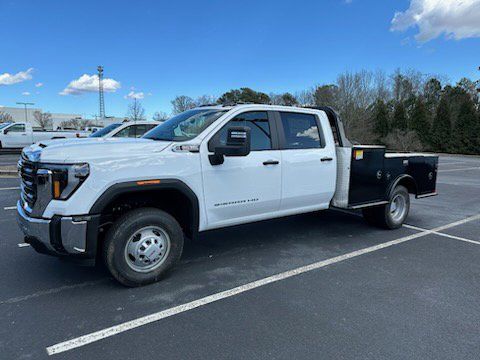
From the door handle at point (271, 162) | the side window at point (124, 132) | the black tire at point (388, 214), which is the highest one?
the side window at point (124, 132)

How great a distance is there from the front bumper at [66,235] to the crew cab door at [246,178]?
126 centimetres

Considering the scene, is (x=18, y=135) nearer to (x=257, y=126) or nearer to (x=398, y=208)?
(x=257, y=126)

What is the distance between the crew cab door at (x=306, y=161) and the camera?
190 inches

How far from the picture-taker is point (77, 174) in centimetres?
334

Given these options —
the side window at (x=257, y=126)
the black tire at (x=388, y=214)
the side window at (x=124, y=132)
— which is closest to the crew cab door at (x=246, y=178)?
the side window at (x=257, y=126)

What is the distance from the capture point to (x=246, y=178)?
4367mm

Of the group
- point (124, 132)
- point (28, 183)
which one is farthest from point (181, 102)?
point (28, 183)

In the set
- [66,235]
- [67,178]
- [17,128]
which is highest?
[17,128]

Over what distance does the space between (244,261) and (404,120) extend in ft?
138

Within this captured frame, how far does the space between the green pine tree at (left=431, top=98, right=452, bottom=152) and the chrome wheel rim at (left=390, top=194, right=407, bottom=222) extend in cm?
3714

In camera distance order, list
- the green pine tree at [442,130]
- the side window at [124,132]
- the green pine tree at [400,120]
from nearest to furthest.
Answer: the side window at [124,132]
the green pine tree at [442,130]
the green pine tree at [400,120]

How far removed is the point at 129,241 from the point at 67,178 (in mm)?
860

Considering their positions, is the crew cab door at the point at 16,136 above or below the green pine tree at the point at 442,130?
below

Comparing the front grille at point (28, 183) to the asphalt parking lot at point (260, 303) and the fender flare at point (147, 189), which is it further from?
the asphalt parking lot at point (260, 303)
